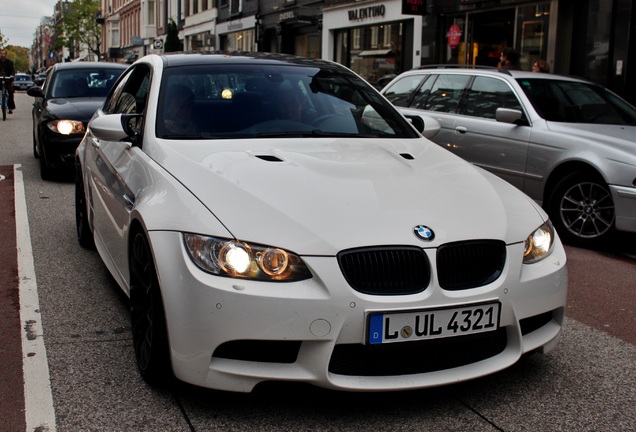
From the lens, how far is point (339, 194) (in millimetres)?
3277

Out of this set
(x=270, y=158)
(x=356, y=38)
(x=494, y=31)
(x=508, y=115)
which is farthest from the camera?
(x=356, y=38)

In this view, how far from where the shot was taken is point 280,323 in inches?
113

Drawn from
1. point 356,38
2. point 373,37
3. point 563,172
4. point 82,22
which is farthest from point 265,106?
point 82,22

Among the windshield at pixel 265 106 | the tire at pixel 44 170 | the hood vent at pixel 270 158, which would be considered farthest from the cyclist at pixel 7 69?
the hood vent at pixel 270 158

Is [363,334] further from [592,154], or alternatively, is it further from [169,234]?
[592,154]

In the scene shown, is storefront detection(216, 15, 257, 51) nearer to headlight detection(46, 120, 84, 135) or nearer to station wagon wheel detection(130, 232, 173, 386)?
headlight detection(46, 120, 84, 135)

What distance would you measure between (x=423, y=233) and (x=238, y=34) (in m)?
33.2

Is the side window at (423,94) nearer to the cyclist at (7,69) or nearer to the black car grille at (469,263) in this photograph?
the black car grille at (469,263)

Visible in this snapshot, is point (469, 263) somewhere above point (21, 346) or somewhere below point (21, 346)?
above

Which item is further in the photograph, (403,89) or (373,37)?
(373,37)

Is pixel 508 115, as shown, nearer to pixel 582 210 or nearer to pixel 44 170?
pixel 582 210

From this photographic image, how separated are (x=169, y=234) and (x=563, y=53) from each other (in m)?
13.8

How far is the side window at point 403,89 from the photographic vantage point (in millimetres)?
9461

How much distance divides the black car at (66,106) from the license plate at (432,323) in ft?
25.1
